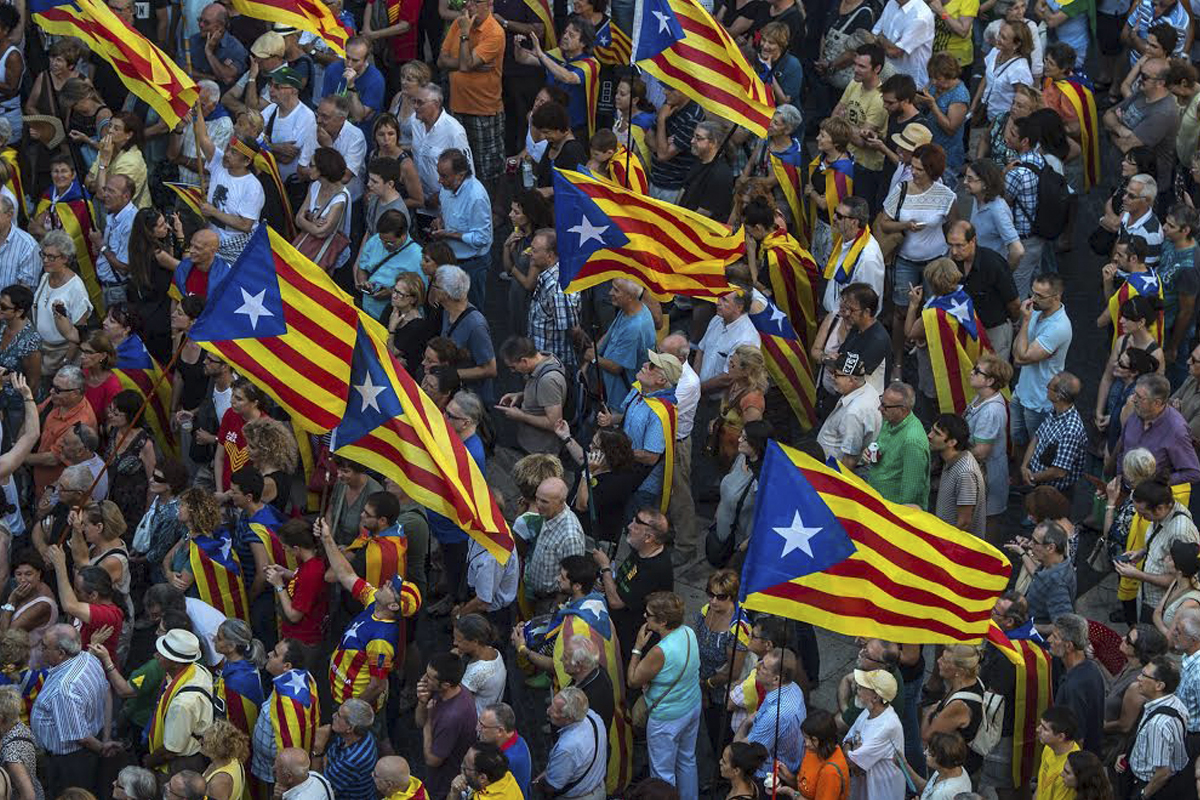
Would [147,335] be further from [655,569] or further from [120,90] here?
[655,569]

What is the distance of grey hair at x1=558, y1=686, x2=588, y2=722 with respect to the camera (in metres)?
13.6

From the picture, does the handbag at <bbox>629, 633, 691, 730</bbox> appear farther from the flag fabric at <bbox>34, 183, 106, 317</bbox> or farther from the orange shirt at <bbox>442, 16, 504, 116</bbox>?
the orange shirt at <bbox>442, 16, 504, 116</bbox>

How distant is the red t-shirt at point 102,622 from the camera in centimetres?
1484

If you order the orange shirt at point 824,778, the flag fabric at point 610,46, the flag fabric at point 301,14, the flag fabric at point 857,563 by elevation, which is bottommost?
the orange shirt at point 824,778

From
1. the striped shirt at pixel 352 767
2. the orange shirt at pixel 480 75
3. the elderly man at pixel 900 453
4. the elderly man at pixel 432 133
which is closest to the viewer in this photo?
the striped shirt at pixel 352 767

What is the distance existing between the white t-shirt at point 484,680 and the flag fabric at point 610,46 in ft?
25.0

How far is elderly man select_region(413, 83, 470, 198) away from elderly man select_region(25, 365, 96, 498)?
355 cm

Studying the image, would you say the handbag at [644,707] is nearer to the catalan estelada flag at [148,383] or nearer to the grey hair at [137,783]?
the grey hair at [137,783]

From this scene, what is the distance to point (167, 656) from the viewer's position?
14164mm

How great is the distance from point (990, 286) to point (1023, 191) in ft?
3.83

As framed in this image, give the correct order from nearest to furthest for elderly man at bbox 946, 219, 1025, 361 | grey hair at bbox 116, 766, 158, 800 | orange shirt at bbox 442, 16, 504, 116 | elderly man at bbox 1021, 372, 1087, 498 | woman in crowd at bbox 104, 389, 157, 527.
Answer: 1. grey hair at bbox 116, 766, 158, 800
2. elderly man at bbox 1021, 372, 1087, 498
3. woman in crowd at bbox 104, 389, 157, 527
4. elderly man at bbox 946, 219, 1025, 361
5. orange shirt at bbox 442, 16, 504, 116

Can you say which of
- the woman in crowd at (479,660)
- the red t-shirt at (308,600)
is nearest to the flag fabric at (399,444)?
the woman in crowd at (479,660)

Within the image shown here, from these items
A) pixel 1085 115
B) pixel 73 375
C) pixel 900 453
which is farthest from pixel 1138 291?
pixel 73 375

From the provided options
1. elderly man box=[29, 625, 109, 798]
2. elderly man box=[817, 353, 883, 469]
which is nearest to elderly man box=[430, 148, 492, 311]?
elderly man box=[817, 353, 883, 469]
